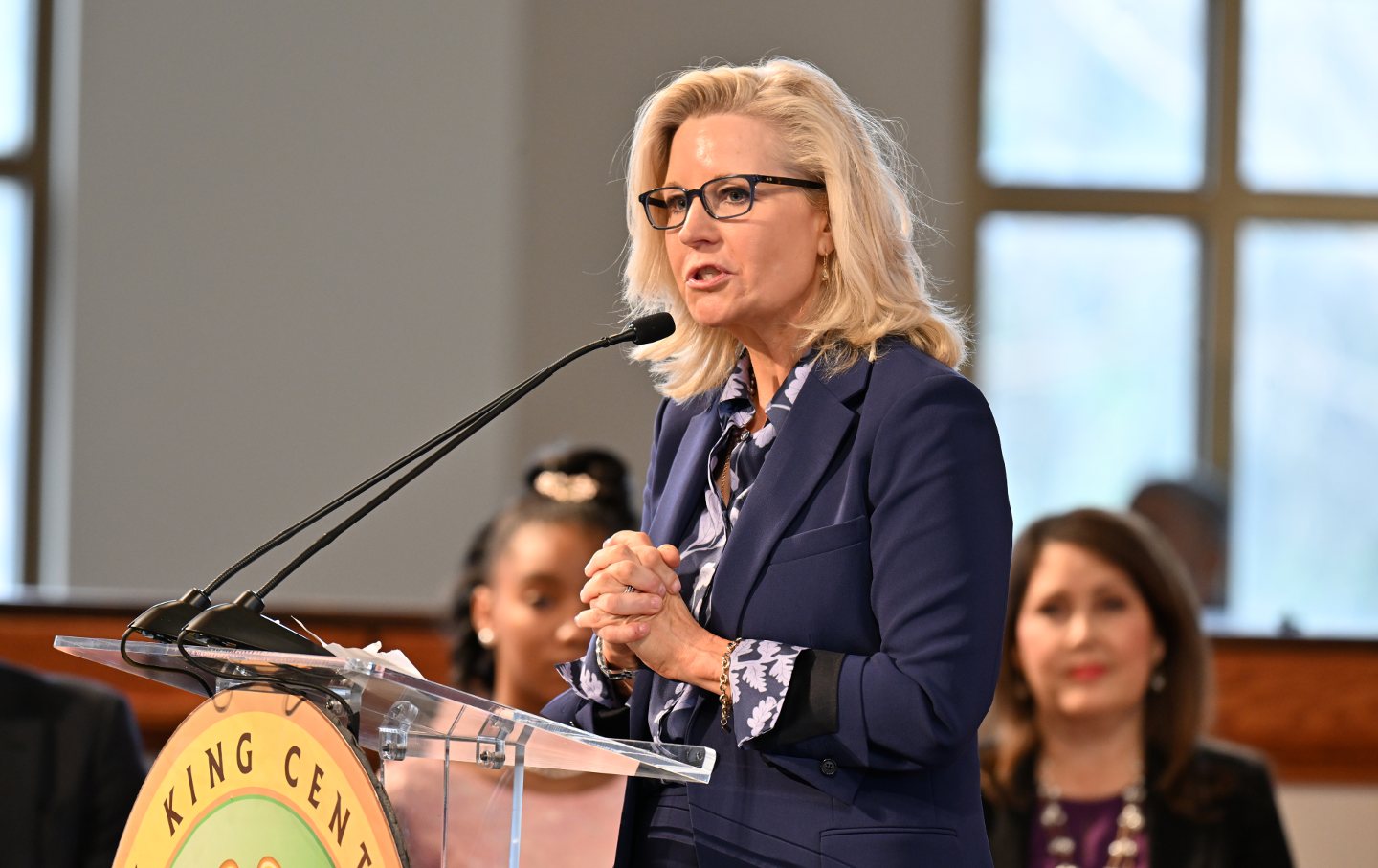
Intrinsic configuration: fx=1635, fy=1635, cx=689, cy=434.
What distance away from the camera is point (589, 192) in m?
5.12

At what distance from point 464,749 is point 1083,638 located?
5.66 ft

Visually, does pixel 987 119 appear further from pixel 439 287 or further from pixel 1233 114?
pixel 439 287

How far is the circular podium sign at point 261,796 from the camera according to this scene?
1.15 metres

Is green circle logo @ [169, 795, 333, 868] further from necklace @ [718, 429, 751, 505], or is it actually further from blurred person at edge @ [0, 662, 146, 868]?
blurred person at edge @ [0, 662, 146, 868]

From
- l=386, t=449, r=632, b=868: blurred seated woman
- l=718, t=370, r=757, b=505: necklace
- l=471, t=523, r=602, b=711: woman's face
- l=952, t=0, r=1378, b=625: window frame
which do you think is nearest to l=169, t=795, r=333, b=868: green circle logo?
l=718, t=370, r=757, b=505: necklace

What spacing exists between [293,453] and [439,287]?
0.63m

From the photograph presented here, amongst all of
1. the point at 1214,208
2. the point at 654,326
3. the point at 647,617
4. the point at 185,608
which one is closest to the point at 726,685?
the point at 647,617

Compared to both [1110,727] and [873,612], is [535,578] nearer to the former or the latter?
[1110,727]

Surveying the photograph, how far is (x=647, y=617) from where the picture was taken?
1.40m

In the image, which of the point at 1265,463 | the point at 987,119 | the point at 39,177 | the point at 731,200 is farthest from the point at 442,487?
the point at 731,200

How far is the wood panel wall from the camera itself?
3508 millimetres

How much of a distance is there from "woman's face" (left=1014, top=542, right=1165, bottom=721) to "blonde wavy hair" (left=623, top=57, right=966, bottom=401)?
4.15ft

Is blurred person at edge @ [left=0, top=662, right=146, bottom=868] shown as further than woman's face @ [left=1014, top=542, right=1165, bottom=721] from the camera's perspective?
No

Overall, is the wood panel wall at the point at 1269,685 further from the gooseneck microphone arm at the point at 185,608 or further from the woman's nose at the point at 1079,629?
the gooseneck microphone arm at the point at 185,608
